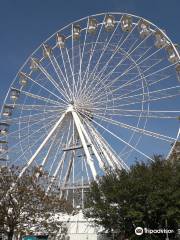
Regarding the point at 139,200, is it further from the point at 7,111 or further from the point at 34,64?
the point at 34,64

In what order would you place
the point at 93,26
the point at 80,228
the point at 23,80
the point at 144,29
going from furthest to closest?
the point at 23,80
the point at 93,26
the point at 144,29
the point at 80,228

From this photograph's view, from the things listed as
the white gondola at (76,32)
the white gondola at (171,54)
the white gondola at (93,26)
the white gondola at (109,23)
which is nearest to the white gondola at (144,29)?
the white gondola at (171,54)

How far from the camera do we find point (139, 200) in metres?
32.7

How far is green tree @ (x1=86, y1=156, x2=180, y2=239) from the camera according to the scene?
32094 mm

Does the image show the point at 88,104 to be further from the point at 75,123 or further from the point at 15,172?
the point at 15,172

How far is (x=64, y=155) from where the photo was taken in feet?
137

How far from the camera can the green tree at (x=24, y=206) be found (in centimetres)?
3162

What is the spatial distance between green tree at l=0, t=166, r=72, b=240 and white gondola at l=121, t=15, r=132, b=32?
15.0 metres

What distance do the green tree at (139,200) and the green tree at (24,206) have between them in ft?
10.4

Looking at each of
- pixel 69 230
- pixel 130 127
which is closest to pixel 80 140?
pixel 130 127

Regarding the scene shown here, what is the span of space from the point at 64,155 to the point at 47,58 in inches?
387

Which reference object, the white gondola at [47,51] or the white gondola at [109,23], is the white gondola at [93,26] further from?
the white gondola at [47,51]

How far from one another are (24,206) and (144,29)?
17.7 metres

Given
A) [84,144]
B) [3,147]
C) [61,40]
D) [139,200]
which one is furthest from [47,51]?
[139,200]
